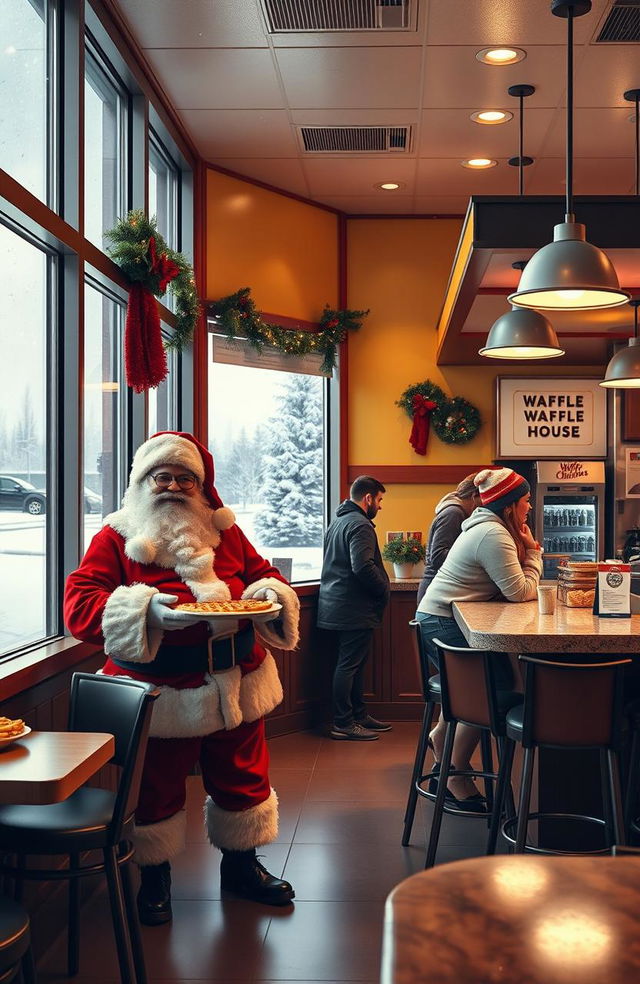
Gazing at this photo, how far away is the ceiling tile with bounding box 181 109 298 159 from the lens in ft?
18.0

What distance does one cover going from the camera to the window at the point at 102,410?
14.5ft

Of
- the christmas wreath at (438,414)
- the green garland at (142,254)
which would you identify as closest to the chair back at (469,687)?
the green garland at (142,254)

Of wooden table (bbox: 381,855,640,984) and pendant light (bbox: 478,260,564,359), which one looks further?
pendant light (bbox: 478,260,564,359)

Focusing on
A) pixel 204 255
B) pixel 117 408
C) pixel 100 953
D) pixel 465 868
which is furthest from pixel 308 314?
pixel 465 868

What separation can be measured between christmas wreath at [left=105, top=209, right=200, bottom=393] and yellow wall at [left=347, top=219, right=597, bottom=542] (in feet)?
9.67

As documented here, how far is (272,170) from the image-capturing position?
6.42 m

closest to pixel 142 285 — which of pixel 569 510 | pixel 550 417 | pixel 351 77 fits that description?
pixel 351 77

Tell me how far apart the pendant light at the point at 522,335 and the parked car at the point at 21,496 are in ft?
7.47

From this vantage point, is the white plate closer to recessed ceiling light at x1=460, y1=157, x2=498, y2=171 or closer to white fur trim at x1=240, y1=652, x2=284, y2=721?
white fur trim at x1=240, y1=652, x2=284, y2=721

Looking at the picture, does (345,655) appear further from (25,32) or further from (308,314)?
(25,32)

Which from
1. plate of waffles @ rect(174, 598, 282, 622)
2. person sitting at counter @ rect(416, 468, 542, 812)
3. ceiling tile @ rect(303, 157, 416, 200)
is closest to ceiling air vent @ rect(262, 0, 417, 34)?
ceiling tile @ rect(303, 157, 416, 200)

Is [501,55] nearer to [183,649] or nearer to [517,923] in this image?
[183,649]

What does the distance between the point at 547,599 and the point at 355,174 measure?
366 cm

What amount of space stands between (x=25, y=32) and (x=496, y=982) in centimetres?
383
